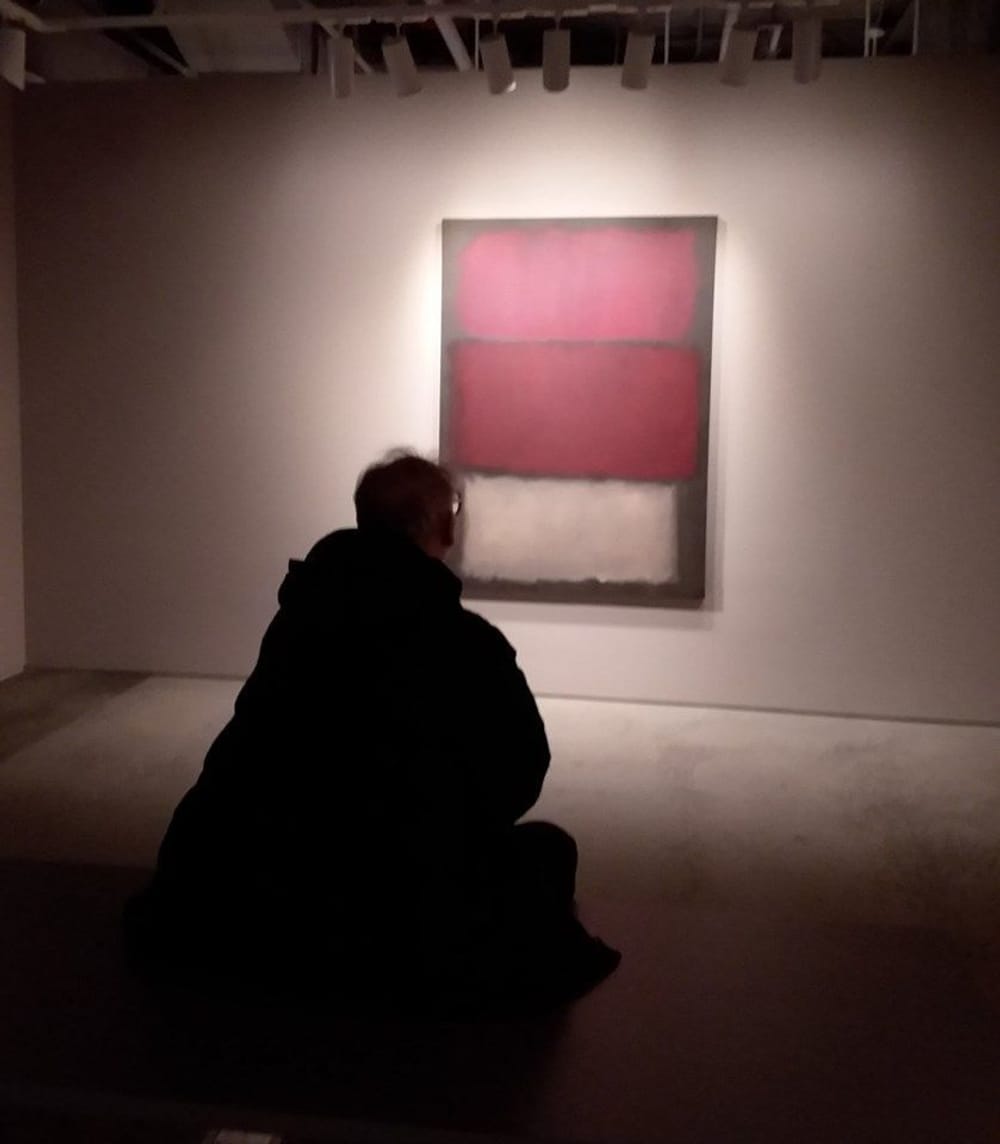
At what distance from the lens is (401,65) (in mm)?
4270

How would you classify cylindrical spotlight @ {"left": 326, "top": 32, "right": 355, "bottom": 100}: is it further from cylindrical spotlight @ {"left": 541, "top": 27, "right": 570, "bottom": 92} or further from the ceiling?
cylindrical spotlight @ {"left": 541, "top": 27, "right": 570, "bottom": 92}

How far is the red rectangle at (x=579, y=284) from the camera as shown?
15.4 feet

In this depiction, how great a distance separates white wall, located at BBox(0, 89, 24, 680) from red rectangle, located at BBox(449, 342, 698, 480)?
2019mm

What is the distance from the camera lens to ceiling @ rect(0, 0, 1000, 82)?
4.78 m

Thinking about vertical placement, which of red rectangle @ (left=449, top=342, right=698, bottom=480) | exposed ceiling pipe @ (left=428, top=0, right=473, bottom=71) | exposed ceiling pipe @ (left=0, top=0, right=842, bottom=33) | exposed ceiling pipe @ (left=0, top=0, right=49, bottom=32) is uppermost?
exposed ceiling pipe @ (left=428, top=0, right=473, bottom=71)

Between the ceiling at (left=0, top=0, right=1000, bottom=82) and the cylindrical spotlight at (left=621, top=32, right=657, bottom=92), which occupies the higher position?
the ceiling at (left=0, top=0, right=1000, bottom=82)

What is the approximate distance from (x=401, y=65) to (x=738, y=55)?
1.22 m

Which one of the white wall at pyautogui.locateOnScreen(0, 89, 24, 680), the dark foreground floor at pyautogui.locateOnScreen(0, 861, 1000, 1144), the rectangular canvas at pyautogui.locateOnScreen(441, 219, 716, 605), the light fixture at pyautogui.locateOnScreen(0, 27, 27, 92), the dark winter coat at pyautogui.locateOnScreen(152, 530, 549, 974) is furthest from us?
the white wall at pyautogui.locateOnScreen(0, 89, 24, 680)

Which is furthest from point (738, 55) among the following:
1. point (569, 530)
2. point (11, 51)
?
point (11, 51)

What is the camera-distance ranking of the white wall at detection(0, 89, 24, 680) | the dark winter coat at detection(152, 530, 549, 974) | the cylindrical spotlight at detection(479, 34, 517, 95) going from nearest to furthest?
the dark winter coat at detection(152, 530, 549, 974) < the cylindrical spotlight at detection(479, 34, 517, 95) < the white wall at detection(0, 89, 24, 680)

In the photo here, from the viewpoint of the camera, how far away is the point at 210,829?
1.65 meters

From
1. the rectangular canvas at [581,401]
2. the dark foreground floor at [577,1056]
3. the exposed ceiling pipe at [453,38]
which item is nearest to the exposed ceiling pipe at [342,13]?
the exposed ceiling pipe at [453,38]

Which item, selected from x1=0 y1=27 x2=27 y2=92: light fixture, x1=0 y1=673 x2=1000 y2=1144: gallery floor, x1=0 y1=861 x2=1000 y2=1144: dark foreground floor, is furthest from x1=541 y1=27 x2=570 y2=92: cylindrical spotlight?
x1=0 y1=861 x2=1000 y2=1144: dark foreground floor

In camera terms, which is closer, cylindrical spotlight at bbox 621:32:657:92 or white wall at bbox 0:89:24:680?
cylindrical spotlight at bbox 621:32:657:92
